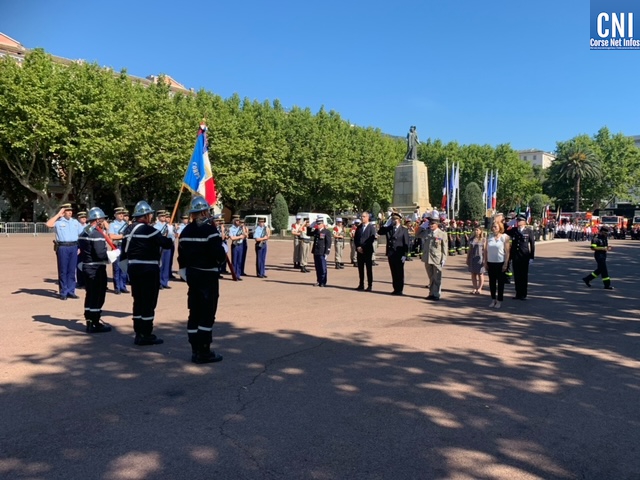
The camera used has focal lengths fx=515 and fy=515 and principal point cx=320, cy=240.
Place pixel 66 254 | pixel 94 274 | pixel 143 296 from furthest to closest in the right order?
pixel 66 254 → pixel 94 274 → pixel 143 296

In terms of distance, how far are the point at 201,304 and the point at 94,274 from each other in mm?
2489

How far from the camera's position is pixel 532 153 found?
16600 centimetres

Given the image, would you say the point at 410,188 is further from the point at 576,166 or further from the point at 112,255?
the point at 576,166

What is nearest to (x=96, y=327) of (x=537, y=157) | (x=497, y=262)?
(x=497, y=262)

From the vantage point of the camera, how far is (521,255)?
1127 centimetres

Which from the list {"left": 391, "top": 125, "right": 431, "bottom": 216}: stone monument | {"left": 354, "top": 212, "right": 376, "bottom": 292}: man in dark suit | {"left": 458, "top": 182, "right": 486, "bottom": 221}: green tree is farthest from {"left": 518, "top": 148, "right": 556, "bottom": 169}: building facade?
{"left": 354, "top": 212, "right": 376, "bottom": 292}: man in dark suit

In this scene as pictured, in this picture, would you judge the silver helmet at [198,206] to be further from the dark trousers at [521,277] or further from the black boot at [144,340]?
the dark trousers at [521,277]

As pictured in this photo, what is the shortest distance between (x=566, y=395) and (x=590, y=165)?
82473mm

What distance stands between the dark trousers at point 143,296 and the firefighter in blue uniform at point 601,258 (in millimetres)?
10949

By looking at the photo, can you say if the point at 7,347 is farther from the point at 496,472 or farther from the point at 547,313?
the point at 547,313

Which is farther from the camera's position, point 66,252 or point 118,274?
point 118,274

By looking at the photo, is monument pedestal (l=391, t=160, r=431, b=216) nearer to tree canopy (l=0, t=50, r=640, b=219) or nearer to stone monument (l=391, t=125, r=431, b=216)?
stone monument (l=391, t=125, r=431, b=216)

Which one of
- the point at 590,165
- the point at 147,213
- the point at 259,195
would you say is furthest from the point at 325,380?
the point at 590,165

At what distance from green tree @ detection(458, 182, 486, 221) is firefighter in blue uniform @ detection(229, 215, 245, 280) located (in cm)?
3668
